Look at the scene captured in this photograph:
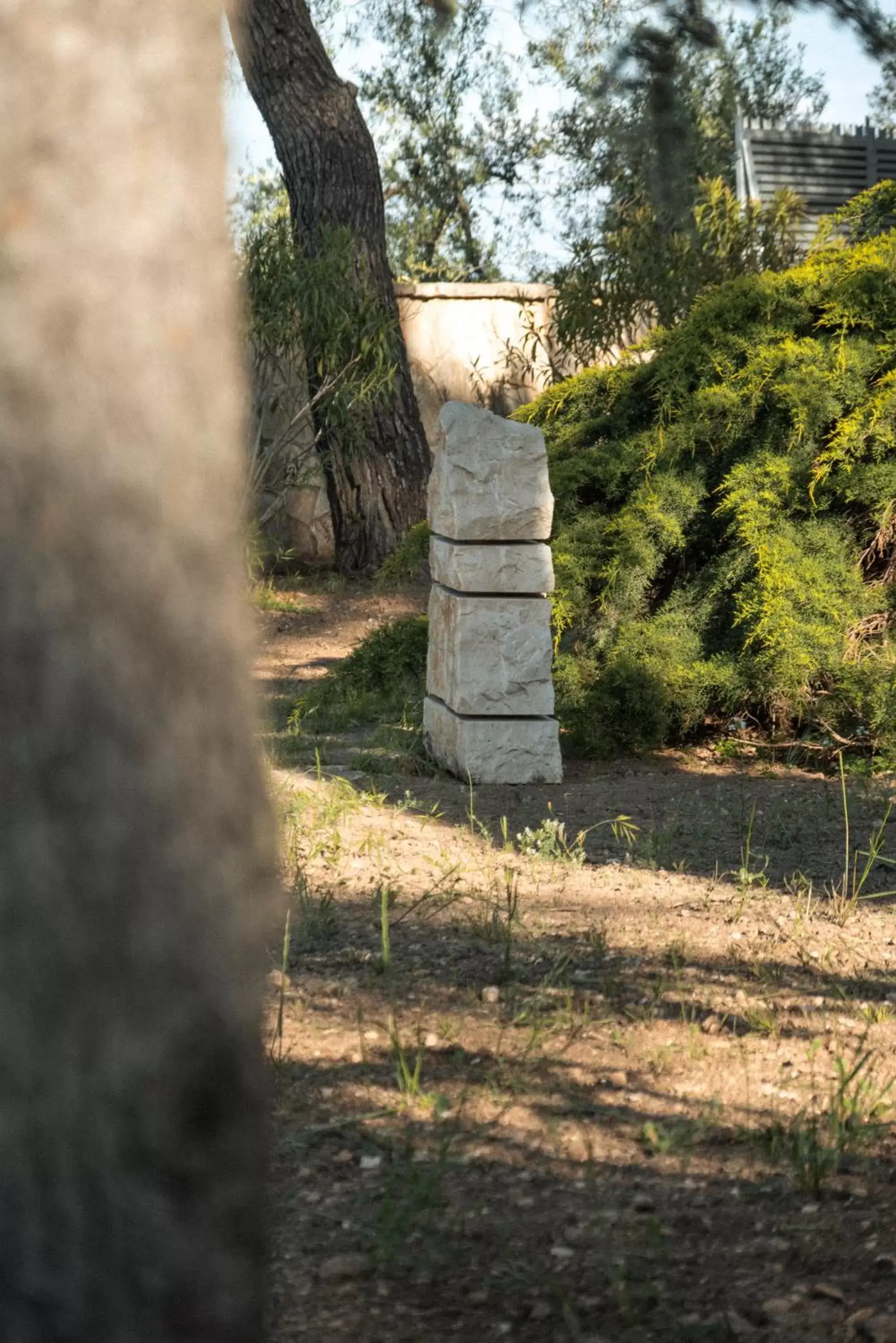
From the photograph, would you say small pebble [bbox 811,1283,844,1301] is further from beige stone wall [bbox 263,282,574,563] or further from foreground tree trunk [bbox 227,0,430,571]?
beige stone wall [bbox 263,282,574,563]

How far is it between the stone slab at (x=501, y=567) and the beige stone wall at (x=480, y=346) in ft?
25.3

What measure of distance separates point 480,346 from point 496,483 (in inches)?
319

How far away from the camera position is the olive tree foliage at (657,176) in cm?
401

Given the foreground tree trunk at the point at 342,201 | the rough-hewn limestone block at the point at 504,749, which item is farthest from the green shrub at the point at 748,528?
the foreground tree trunk at the point at 342,201

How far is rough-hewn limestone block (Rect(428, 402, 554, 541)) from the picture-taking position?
5680 mm

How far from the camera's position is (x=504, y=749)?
5.75 m

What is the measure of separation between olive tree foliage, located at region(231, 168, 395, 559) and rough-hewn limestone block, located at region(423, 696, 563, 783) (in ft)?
11.0

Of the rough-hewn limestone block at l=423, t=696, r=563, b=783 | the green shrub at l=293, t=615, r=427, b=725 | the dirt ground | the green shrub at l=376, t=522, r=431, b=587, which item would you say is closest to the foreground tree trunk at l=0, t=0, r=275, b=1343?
the dirt ground

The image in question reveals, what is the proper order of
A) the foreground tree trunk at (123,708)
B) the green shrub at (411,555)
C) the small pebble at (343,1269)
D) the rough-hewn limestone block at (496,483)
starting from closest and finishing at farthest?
the foreground tree trunk at (123,708)
the small pebble at (343,1269)
the rough-hewn limestone block at (496,483)
the green shrub at (411,555)

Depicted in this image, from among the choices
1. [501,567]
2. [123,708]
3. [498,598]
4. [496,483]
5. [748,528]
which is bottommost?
[498,598]

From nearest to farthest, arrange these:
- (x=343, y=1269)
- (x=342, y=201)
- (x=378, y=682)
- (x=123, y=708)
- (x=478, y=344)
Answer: (x=123, y=708) < (x=343, y=1269) < (x=378, y=682) < (x=342, y=201) < (x=478, y=344)

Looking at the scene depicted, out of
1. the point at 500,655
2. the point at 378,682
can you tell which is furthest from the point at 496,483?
the point at 378,682

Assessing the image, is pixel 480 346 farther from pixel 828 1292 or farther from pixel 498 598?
pixel 828 1292

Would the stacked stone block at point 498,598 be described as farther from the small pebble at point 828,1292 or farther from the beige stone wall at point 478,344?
the beige stone wall at point 478,344
